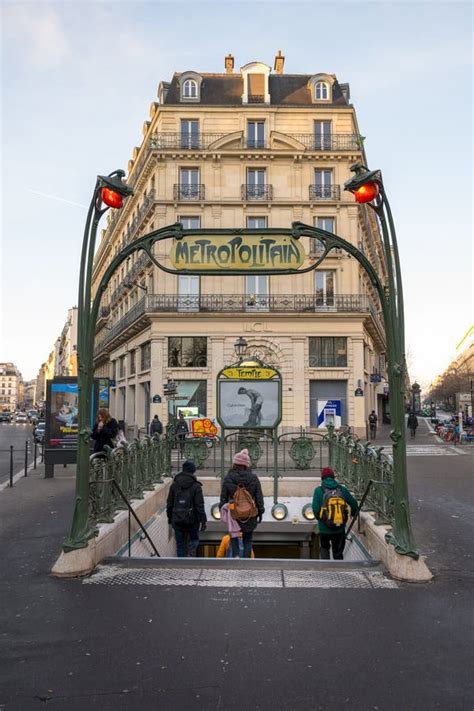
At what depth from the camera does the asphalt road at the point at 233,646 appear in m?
3.76

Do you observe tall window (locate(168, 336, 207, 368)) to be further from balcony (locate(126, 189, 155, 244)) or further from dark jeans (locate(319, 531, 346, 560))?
dark jeans (locate(319, 531, 346, 560))

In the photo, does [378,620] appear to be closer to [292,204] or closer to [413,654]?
[413,654]


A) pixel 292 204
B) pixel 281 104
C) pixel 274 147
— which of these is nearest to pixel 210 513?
pixel 292 204

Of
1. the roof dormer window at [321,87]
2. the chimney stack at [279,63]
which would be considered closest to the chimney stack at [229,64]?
the chimney stack at [279,63]

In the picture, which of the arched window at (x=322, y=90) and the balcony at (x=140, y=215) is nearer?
the balcony at (x=140, y=215)

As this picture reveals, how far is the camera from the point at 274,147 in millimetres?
34188

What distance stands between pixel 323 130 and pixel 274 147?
10.9ft

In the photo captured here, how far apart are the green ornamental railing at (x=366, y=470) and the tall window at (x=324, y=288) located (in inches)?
782

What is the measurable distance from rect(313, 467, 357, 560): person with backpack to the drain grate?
1.43m

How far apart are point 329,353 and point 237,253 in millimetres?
26246

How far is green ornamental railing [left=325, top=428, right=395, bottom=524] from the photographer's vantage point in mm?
7487

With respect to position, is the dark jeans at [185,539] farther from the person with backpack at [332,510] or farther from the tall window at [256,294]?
the tall window at [256,294]

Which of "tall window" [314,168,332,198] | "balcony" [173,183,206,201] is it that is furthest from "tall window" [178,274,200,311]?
"tall window" [314,168,332,198]

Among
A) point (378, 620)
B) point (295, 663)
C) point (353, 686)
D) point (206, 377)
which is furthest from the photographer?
point (206, 377)
